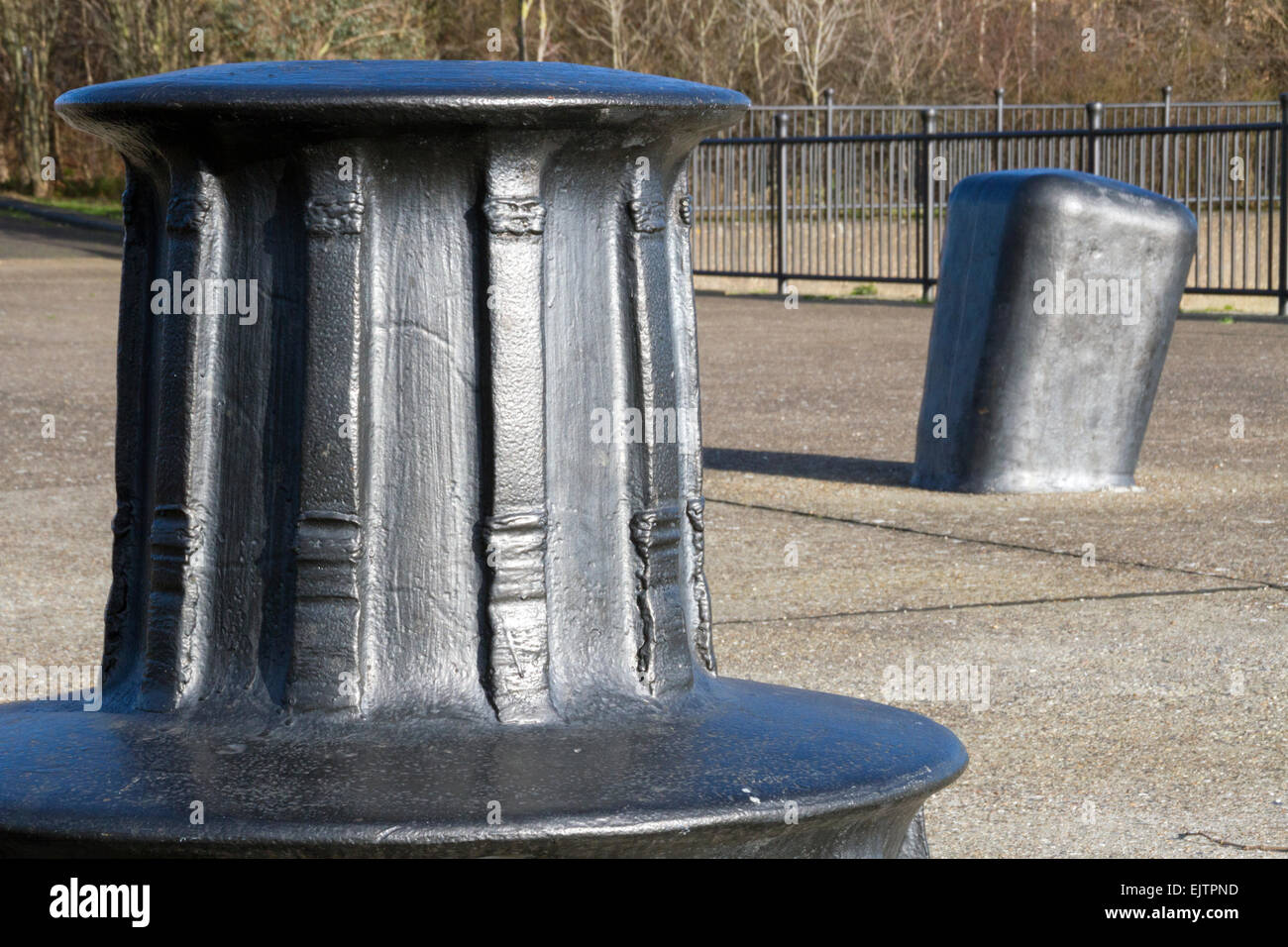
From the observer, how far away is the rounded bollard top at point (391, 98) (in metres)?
2.39

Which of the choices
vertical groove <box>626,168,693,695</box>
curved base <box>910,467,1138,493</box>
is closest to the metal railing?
curved base <box>910,467,1138,493</box>

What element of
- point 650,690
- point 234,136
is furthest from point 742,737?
point 234,136

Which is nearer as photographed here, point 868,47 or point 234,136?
point 234,136

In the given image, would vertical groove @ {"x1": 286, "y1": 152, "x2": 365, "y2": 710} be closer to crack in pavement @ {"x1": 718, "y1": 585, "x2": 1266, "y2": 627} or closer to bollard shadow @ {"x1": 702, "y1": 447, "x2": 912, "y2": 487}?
crack in pavement @ {"x1": 718, "y1": 585, "x2": 1266, "y2": 627}

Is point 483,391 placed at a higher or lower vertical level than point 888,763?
higher

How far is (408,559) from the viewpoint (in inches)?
97.1

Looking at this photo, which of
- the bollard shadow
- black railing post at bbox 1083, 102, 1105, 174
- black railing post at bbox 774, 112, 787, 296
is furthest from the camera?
black railing post at bbox 774, 112, 787, 296

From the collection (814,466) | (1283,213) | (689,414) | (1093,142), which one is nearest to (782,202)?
(1093,142)

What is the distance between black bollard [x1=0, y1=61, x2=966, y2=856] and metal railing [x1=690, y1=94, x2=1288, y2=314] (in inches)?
550

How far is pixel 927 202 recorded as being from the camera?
56.9 ft

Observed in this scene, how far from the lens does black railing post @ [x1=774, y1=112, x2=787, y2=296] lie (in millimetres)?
18828

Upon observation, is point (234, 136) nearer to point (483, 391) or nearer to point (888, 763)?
point (483, 391)

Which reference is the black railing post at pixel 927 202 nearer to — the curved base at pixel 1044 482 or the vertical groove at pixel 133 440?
the curved base at pixel 1044 482

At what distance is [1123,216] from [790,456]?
1.94 meters
